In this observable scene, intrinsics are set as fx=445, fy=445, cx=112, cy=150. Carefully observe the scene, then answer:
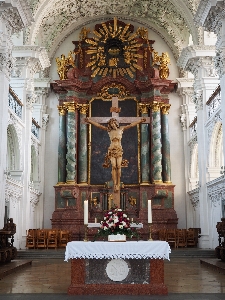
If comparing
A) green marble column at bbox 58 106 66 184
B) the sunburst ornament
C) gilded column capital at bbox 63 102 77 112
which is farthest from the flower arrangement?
the sunburst ornament

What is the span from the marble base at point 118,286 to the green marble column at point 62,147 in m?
13.7

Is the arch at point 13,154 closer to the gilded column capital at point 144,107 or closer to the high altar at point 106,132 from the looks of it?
the high altar at point 106,132

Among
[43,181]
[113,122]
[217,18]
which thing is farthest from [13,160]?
[217,18]

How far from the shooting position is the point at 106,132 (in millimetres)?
22000

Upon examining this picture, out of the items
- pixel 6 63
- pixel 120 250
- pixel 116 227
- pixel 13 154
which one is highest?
pixel 6 63

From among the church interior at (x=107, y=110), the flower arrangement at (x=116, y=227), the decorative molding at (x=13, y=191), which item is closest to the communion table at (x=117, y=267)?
the flower arrangement at (x=116, y=227)

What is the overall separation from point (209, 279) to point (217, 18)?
7959 millimetres

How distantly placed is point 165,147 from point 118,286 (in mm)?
14379

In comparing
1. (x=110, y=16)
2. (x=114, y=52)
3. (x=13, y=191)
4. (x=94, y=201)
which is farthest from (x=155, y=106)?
(x=13, y=191)

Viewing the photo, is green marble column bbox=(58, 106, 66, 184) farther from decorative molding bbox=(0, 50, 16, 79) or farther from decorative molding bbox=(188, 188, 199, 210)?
decorative molding bbox=(0, 50, 16, 79)

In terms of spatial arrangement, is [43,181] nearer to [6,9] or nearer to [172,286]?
[6,9]

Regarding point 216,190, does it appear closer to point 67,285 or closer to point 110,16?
point 67,285

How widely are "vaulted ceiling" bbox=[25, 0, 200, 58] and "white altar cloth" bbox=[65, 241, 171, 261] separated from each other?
15.0 meters

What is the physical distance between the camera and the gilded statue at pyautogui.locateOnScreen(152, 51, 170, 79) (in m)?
21.6
